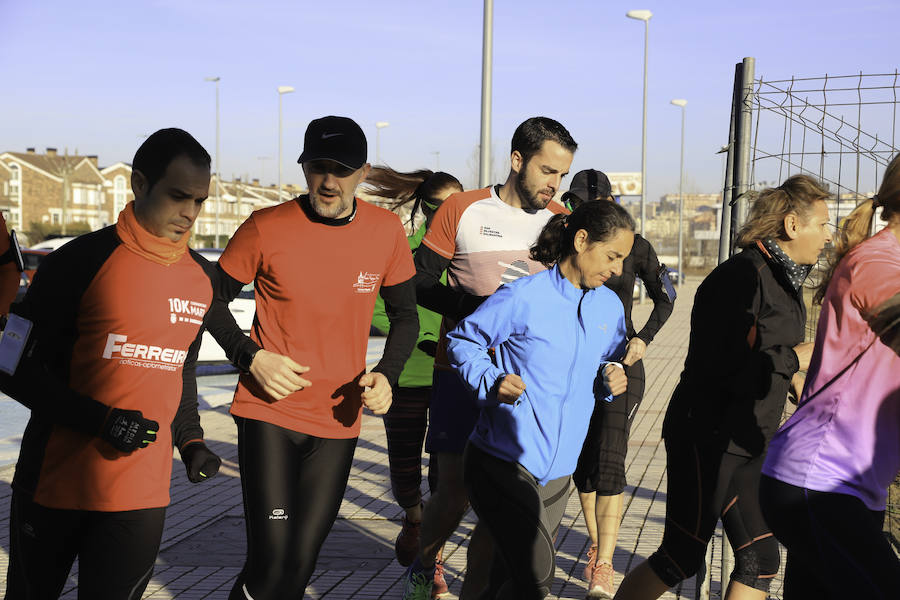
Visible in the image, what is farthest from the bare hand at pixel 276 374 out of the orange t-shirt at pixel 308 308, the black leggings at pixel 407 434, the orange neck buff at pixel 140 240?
the black leggings at pixel 407 434

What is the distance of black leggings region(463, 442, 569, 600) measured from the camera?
139 inches

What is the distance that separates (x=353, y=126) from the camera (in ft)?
12.8

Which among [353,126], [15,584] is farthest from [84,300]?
[353,126]

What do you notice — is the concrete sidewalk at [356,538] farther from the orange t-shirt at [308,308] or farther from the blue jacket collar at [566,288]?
the blue jacket collar at [566,288]

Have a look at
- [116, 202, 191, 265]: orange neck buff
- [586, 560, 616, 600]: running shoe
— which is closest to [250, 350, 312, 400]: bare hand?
[116, 202, 191, 265]: orange neck buff

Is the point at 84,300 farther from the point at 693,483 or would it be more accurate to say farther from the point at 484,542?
the point at 693,483

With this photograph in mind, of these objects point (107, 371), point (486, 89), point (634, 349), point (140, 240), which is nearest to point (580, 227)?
point (634, 349)

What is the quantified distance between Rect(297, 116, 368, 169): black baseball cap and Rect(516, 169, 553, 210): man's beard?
3.14 feet

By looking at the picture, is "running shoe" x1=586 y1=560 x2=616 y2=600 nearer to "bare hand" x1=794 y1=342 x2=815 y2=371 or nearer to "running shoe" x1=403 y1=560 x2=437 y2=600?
"running shoe" x1=403 y1=560 x2=437 y2=600

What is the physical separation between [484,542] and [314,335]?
114 centimetres

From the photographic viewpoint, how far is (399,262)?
4.16 meters

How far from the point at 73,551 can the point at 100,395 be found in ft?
1.51

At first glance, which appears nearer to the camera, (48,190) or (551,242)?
(551,242)

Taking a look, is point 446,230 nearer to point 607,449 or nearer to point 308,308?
point 308,308
